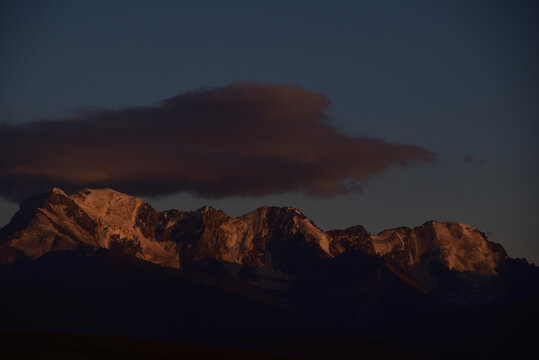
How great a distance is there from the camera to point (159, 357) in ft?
487

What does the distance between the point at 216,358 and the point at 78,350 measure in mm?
25056

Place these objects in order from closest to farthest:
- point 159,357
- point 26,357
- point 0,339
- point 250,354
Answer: point 26,357 < point 159,357 < point 0,339 < point 250,354

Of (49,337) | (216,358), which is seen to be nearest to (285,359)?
(216,358)

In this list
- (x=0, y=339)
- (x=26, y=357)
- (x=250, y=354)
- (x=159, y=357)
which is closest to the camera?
(x=26, y=357)

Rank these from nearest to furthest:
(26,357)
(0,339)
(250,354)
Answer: (26,357) → (0,339) → (250,354)

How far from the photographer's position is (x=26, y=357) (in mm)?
137125

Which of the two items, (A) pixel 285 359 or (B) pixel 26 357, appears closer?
(B) pixel 26 357

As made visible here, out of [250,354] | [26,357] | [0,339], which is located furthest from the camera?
[250,354]

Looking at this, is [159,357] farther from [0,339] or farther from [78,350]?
[0,339]

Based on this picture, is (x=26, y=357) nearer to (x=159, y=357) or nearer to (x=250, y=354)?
(x=159, y=357)

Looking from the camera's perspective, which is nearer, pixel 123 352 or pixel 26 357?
pixel 26 357

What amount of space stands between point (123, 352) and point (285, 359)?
37623 mm

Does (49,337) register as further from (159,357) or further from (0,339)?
(159,357)

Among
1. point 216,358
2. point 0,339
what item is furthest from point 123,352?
point 0,339
